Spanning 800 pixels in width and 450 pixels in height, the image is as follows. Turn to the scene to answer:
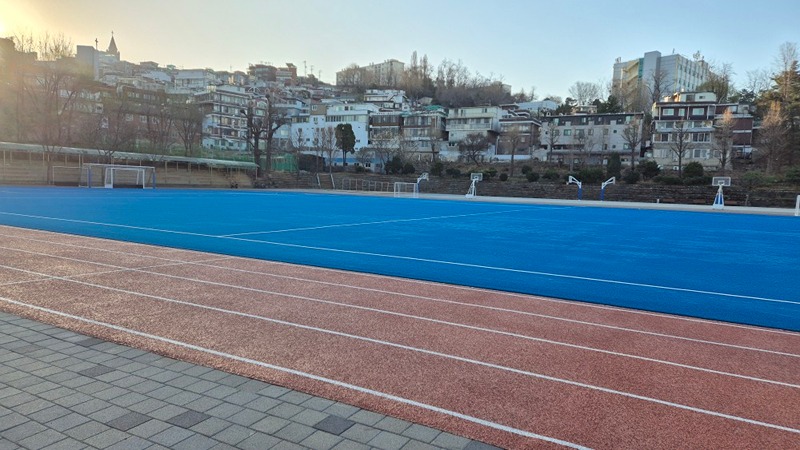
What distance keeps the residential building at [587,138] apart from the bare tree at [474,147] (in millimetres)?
7485

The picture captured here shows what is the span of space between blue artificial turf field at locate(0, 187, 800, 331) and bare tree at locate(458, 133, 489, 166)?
4670 cm

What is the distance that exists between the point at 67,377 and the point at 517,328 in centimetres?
425

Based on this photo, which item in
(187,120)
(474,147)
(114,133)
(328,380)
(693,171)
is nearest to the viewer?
(328,380)

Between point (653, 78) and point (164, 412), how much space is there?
353ft

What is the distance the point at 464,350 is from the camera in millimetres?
4742

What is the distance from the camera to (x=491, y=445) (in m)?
3.05

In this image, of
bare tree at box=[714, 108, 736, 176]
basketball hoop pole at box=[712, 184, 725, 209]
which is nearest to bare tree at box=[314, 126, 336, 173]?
basketball hoop pole at box=[712, 184, 725, 209]

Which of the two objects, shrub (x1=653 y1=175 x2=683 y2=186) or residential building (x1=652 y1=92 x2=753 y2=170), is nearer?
shrub (x1=653 y1=175 x2=683 y2=186)

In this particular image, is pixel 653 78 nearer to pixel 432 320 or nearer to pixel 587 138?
pixel 587 138

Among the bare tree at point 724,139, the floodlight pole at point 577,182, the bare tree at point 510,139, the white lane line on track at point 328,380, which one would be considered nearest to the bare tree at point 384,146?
the bare tree at point 510,139

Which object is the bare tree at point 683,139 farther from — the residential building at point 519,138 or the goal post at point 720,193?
the goal post at point 720,193

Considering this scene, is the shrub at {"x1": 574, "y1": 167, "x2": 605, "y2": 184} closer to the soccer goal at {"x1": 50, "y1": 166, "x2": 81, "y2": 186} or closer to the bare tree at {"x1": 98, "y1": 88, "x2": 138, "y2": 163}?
the bare tree at {"x1": 98, "y1": 88, "x2": 138, "y2": 163}

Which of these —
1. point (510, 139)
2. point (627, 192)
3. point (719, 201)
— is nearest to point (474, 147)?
point (510, 139)

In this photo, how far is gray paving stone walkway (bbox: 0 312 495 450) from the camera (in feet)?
9.97
